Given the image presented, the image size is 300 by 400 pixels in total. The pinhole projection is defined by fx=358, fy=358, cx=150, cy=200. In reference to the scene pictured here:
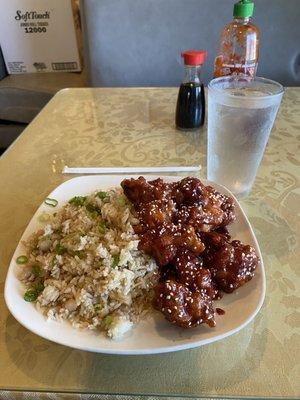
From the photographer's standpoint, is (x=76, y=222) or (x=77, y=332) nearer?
(x=77, y=332)

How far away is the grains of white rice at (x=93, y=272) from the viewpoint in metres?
0.57

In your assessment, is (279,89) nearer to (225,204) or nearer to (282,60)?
(225,204)

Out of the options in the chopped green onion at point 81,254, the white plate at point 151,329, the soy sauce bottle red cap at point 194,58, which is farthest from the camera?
the soy sauce bottle red cap at point 194,58

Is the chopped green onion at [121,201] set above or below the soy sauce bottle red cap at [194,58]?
below

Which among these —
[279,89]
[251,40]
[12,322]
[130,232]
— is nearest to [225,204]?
[130,232]

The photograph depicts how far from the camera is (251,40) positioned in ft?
4.18

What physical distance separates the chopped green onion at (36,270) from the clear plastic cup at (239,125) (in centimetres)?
53

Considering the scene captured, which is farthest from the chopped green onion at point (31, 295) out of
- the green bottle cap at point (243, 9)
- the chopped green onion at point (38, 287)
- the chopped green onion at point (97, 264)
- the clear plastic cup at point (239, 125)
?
the green bottle cap at point (243, 9)

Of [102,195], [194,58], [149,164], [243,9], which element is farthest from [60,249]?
[243,9]

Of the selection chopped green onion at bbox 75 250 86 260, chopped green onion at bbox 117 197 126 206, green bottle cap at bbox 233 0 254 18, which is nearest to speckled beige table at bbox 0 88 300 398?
chopped green onion at bbox 75 250 86 260

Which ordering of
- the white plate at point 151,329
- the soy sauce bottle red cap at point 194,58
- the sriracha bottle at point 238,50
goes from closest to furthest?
the white plate at point 151,329, the soy sauce bottle red cap at point 194,58, the sriracha bottle at point 238,50

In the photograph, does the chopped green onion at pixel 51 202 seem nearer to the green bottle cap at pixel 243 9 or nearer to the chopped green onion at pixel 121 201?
the chopped green onion at pixel 121 201

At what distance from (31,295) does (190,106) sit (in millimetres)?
869

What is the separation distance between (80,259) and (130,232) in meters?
0.10
